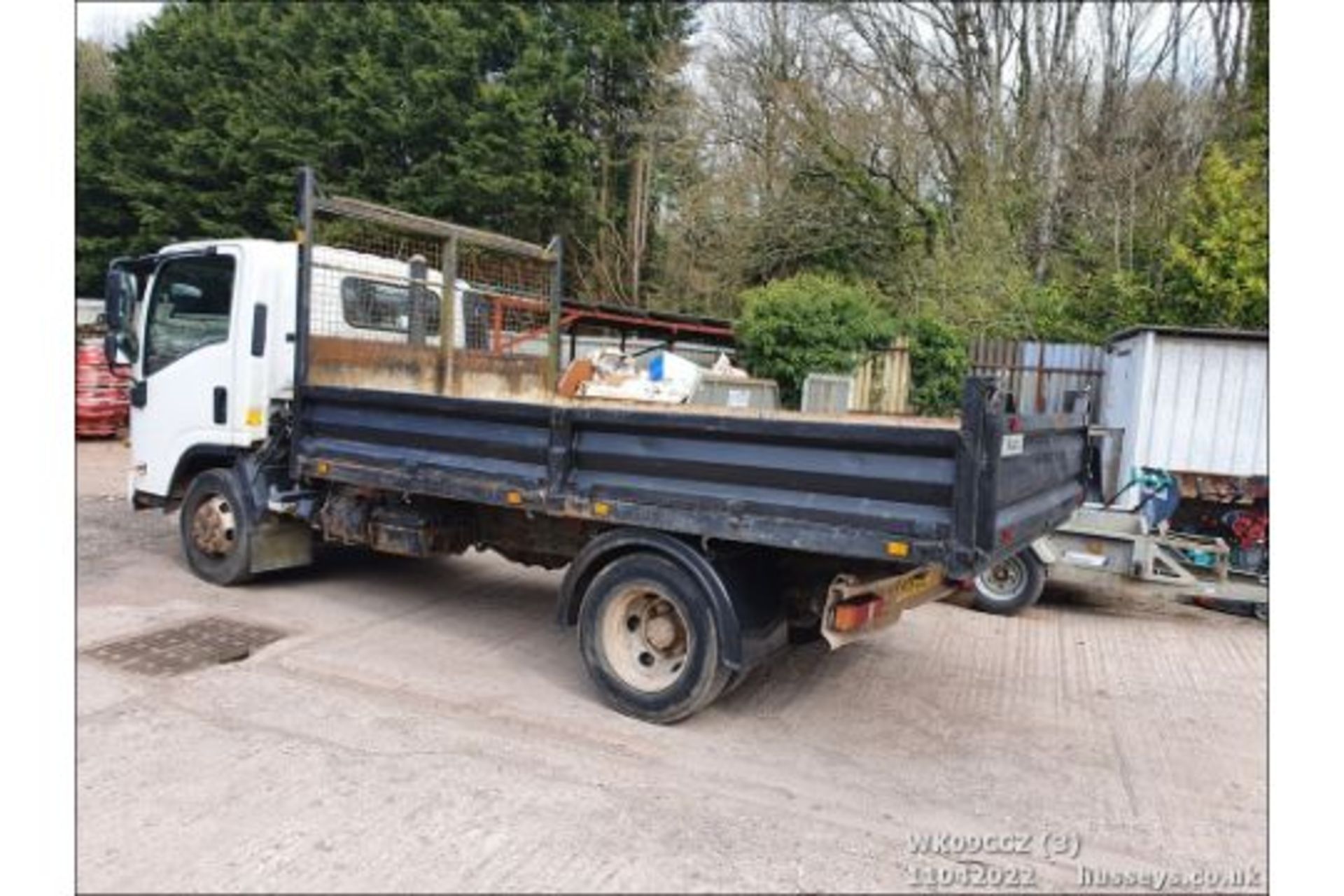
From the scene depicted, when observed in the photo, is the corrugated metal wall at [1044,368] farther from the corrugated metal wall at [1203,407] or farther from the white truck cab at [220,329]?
the white truck cab at [220,329]

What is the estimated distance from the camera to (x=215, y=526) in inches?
232

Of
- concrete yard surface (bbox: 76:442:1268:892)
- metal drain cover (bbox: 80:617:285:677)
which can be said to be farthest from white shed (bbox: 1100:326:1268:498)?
metal drain cover (bbox: 80:617:285:677)

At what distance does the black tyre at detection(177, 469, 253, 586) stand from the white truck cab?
0.65 feet

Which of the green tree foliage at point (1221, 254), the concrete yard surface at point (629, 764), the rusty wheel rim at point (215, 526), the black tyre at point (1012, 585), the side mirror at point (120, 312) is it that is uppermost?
the green tree foliage at point (1221, 254)

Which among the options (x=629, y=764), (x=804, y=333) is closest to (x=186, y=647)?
(x=629, y=764)

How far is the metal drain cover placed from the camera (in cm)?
449

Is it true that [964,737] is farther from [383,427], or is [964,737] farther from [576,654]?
[383,427]

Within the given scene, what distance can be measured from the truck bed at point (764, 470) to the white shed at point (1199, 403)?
3.27 meters

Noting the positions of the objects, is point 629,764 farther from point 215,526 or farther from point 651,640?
point 215,526

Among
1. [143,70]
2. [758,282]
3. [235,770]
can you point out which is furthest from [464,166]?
[235,770]

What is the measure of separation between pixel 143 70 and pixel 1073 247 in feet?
68.7

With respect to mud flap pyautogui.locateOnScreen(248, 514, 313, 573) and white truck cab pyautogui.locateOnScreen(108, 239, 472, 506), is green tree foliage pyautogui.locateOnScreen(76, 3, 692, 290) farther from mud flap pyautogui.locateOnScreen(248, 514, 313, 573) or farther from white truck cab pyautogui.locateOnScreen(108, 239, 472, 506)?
mud flap pyautogui.locateOnScreen(248, 514, 313, 573)

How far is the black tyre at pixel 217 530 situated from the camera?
5777mm

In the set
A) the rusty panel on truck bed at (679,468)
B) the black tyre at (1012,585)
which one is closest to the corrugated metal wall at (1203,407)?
the black tyre at (1012,585)
